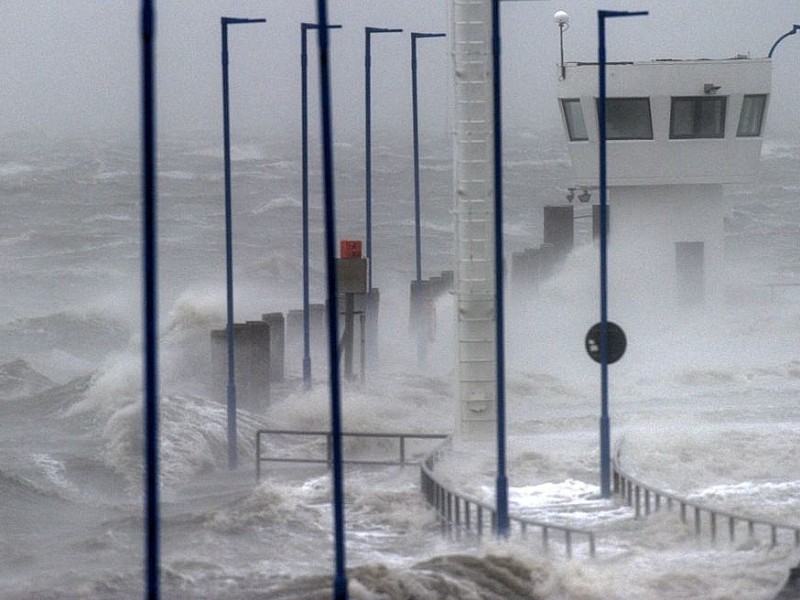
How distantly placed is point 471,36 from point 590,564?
9.08 m

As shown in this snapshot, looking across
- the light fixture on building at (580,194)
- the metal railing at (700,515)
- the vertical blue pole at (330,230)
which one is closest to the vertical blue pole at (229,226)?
the metal railing at (700,515)

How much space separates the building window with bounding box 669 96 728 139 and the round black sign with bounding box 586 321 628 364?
64.3ft

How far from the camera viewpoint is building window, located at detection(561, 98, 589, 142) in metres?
39.1

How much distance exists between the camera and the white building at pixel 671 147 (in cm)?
3819

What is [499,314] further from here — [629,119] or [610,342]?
[629,119]

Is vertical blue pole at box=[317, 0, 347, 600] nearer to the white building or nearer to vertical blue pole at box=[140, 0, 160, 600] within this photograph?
vertical blue pole at box=[140, 0, 160, 600]

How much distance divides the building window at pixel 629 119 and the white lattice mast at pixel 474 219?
15860 millimetres

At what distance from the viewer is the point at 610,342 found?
1938cm

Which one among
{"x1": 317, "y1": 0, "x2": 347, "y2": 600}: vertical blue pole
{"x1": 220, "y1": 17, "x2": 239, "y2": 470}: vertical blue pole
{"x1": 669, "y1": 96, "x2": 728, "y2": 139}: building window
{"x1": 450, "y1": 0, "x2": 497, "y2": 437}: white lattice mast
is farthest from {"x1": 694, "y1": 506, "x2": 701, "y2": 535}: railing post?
{"x1": 669, "y1": 96, "x2": 728, "y2": 139}: building window

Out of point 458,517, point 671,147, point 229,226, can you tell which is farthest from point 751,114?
point 458,517

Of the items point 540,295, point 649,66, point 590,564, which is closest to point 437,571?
point 590,564

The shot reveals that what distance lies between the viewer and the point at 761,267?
68.5 metres

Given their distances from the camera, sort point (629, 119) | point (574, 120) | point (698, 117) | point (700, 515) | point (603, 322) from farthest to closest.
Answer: point (574, 120) → point (698, 117) → point (629, 119) → point (603, 322) → point (700, 515)

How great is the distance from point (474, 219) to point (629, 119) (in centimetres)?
1666
